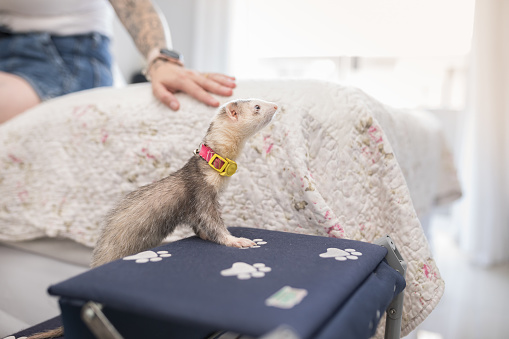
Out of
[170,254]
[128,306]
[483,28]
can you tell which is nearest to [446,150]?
[483,28]

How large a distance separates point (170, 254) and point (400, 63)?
2639mm

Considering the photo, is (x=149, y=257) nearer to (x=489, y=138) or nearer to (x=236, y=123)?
(x=236, y=123)

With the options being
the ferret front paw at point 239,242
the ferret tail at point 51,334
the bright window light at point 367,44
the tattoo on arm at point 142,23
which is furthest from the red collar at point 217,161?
the bright window light at point 367,44

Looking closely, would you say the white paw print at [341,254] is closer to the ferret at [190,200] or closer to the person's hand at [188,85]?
the ferret at [190,200]

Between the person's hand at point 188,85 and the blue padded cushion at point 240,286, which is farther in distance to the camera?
the person's hand at point 188,85

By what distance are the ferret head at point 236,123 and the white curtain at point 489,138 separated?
6.63ft

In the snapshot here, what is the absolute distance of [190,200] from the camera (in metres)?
0.66

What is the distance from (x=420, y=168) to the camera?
4.25ft

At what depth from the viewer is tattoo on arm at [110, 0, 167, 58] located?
1.23 metres

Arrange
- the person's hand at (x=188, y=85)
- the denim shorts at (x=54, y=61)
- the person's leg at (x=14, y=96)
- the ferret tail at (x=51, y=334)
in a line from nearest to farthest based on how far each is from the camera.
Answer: the ferret tail at (x=51, y=334) → the person's hand at (x=188, y=85) → the person's leg at (x=14, y=96) → the denim shorts at (x=54, y=61)

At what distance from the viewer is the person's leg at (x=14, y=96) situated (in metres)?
1.23

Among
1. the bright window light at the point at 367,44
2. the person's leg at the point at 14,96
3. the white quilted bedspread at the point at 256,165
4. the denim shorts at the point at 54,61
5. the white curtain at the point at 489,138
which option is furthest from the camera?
the bright window light at the point at 367,44

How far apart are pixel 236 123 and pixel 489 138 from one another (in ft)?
6.91

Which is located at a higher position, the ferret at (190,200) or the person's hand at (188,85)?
the person's hand at (188,85)
